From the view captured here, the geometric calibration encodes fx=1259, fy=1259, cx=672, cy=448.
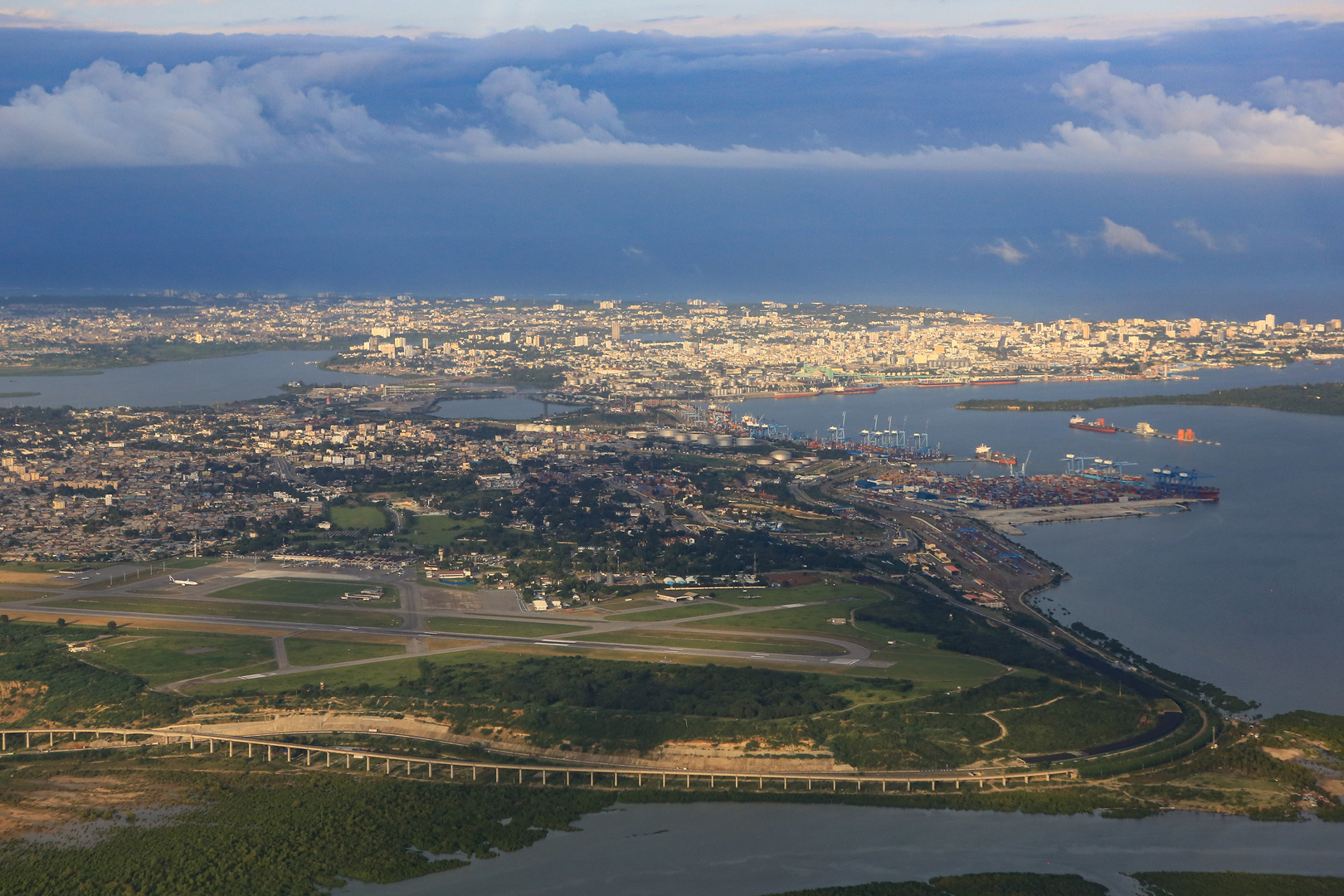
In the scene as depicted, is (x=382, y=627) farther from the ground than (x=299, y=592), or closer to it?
closer to it

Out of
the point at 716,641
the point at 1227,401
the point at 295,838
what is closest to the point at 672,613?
the point at 716,641

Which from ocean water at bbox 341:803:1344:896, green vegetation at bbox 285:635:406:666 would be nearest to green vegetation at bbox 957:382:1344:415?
green vegetation at bbox 285:635:406:666

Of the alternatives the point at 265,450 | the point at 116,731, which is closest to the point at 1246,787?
the point at 116,731

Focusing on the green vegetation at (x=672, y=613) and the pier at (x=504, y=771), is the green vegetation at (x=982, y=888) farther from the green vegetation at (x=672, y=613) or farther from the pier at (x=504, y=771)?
the green vegetation at (x=672, y=613)

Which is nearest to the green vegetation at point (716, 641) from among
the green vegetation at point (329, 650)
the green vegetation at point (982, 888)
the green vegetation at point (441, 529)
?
the green vegetation at point (329, 650)

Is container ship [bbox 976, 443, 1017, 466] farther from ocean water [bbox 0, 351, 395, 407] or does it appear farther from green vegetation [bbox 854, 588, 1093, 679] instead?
ocean water [bbox 0, 351, 395, 407]

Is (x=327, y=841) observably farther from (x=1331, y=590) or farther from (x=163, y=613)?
(x=1331, y=590)

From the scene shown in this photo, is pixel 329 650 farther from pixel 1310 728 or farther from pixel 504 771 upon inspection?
pixel 1310 728
